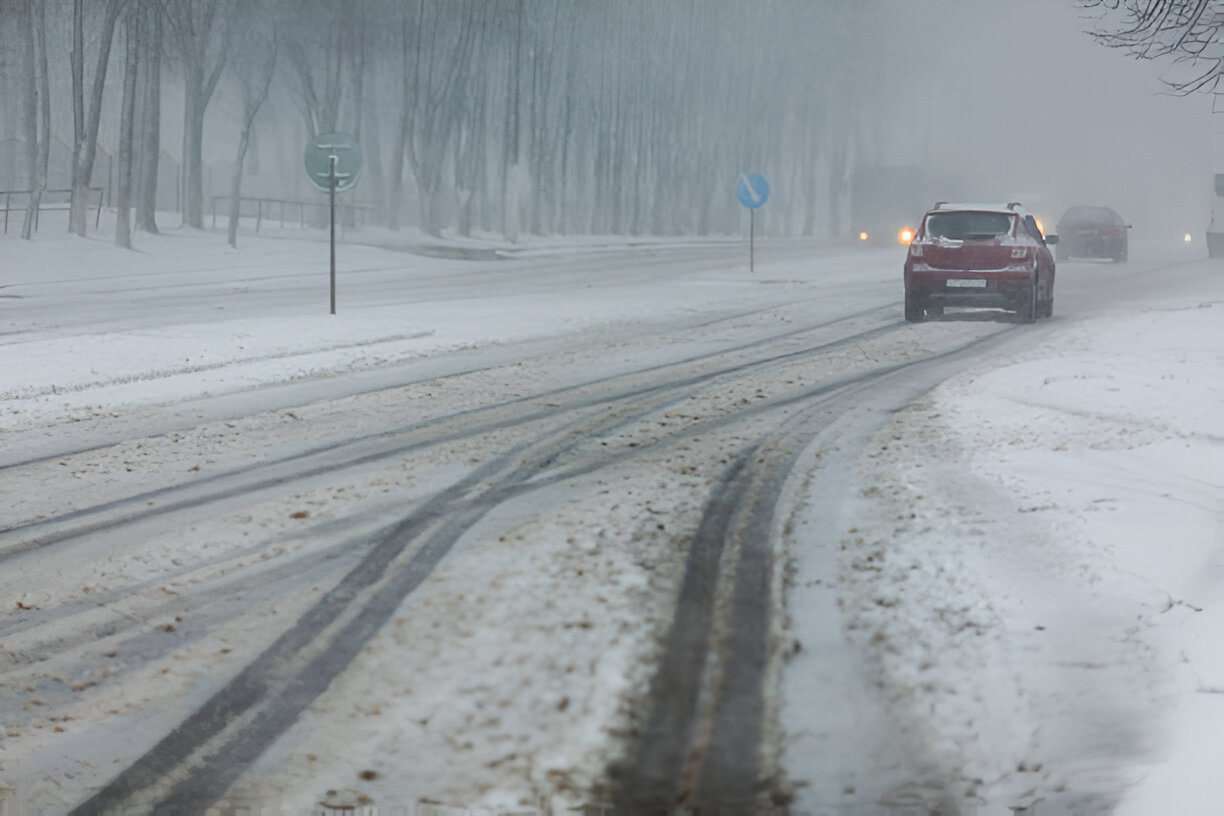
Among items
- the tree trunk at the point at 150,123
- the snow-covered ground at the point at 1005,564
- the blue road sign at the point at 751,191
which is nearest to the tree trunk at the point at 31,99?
the tree trunk at the point at 150,123

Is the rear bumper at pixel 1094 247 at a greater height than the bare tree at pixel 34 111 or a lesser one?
lesser

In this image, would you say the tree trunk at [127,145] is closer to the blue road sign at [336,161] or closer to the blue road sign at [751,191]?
the blue road sign at [751,191]

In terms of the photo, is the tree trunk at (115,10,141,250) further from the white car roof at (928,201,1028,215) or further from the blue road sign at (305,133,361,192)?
the white car roof at (928,201,1028,215)

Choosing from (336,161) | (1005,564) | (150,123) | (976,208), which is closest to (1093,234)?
(976,208)

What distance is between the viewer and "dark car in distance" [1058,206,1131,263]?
37.9 meters

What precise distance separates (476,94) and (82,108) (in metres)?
20.7

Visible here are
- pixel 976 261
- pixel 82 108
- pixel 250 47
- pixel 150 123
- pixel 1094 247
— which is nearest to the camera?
pixel 976 261

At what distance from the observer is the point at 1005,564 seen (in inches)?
257

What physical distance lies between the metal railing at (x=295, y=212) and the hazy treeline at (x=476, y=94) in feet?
5.28

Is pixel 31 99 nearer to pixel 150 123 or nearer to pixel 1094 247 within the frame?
pixel 150 123

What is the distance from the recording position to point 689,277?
31.1 meters

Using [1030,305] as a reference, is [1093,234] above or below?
above

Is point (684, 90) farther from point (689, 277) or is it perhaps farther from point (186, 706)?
point (186, 706)

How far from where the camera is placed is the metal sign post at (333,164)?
61.9ft
